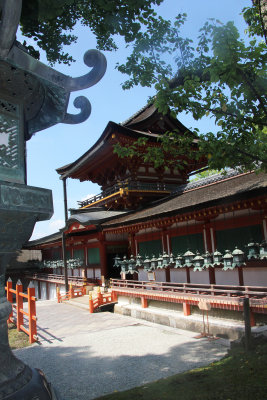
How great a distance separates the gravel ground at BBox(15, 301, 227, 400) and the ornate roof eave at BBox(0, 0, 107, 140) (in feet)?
16.2

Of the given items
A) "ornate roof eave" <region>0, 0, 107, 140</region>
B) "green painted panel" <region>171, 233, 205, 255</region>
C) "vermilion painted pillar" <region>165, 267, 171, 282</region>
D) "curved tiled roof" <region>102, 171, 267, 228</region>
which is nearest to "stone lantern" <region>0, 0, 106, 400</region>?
"ornate roof eave" <region>0, 0, 107, 140</region>

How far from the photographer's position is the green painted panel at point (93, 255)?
19095 mm

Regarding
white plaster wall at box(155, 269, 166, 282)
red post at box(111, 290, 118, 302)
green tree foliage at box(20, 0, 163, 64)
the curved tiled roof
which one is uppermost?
green tree foliage at box(20, 0, 163, 64)

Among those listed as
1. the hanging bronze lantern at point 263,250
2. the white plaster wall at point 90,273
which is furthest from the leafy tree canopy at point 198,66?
the white plaster wall at point 90,273

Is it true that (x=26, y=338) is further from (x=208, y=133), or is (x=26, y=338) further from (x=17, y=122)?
(x=17, y=122)

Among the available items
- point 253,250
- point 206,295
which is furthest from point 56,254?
point 253,250

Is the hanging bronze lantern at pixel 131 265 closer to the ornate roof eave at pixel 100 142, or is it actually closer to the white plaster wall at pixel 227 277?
the white plaster wall at pixel 227 277

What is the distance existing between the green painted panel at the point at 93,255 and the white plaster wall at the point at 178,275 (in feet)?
23.8

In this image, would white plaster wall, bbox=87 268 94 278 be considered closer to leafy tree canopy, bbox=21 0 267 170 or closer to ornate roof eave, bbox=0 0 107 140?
leafy tree canopy, bbox=21 0 267 170

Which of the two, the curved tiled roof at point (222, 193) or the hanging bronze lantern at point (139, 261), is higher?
the curved tiled roof at point (222, 193)

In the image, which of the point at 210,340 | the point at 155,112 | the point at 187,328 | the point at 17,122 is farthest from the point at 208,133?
the point at 155,112

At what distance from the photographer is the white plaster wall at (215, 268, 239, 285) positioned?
33.1 ft

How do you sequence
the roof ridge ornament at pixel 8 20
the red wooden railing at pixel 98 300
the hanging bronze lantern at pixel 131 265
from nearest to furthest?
the roof ridge ornament at pixel 8 20 → the hanging bronze lantern at pixel 131 265 → the red wooden railing at pixel 98 300

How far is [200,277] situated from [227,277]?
130 cm
